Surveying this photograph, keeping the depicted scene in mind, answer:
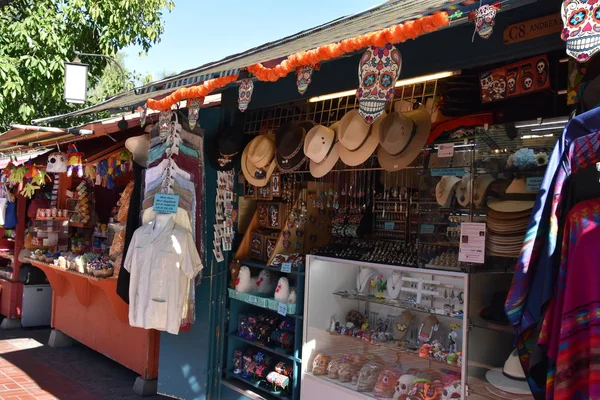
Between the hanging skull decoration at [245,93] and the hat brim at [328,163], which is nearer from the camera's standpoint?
the hanging skull decoration at [245,93]

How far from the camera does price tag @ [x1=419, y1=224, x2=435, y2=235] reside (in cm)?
340

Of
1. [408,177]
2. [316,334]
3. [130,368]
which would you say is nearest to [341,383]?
[316,334]

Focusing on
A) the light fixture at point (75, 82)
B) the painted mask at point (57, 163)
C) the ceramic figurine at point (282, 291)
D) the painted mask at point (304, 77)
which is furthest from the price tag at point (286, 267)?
the light fixture at point (75, 82)

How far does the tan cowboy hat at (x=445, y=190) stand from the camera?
10.7 ft

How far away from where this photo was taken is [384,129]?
12.1ft

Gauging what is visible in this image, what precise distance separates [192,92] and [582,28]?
8.88 ft

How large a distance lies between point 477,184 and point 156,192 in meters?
→ 2.59

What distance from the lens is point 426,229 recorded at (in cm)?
345

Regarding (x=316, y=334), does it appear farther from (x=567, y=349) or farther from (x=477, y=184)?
(x=567, y=349)

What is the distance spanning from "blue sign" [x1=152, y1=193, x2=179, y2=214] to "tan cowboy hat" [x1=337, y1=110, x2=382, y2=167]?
4.65 feet

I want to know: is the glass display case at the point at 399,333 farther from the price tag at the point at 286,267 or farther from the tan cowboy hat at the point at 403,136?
the tan cowboy hat at the point at 403,136

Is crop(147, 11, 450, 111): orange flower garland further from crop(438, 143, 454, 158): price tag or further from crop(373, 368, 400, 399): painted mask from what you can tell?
crop(373, 368, 400, 399): painted mask

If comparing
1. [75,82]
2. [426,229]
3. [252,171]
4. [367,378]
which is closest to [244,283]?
[252,171]

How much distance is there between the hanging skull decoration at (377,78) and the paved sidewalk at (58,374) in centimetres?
395
